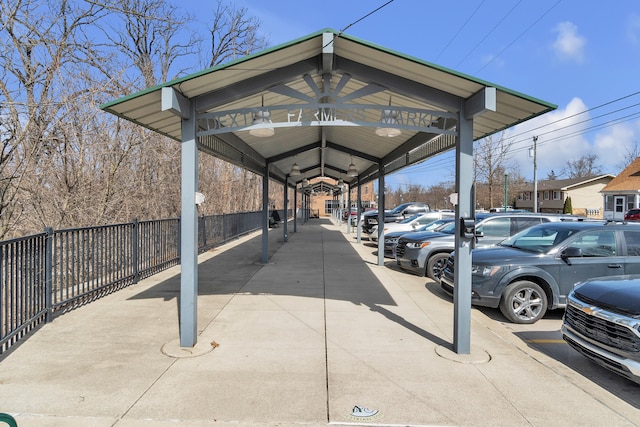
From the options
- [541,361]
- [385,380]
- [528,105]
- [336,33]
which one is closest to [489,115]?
[528,105]

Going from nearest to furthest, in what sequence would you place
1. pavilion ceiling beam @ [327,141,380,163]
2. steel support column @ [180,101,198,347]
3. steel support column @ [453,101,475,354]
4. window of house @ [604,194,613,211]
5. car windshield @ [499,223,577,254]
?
steel support column @ [453,101,475,354] < steel support column @ [180,101,198,347] < car windshield @ [499,223,577,254] < pavilion ceiling beam @ [327,141,380,163] < window of house @ [604,194,613,211]

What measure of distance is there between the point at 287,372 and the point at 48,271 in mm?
3864

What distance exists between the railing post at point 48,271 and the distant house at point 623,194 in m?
40.4

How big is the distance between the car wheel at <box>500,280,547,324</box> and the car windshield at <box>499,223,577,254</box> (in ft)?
2.24

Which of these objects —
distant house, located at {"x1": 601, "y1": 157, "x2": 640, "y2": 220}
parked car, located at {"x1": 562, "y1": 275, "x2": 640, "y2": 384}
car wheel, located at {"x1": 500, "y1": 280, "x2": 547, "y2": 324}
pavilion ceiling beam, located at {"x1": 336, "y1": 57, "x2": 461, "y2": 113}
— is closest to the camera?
parked car, located at {"x1": 562, "y1": 275, "x2": 640, "y2": 384}

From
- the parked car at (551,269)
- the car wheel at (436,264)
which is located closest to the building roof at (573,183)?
the car wheel at (436,264)

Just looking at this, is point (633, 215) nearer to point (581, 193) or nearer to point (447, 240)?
point (581, 193)

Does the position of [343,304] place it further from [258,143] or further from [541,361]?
[258,143]

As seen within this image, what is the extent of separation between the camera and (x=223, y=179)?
2170cm

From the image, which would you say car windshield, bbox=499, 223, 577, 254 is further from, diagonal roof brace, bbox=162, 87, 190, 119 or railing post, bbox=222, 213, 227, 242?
railing post, bbox=222, 213, 227, 242

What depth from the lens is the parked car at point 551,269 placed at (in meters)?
6.43

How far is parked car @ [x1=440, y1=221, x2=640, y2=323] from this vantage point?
6426 mm

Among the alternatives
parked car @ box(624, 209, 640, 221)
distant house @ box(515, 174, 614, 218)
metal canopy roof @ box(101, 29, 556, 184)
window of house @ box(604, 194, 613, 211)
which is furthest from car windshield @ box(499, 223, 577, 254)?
distant house @ box(515, 174, 614, 218)

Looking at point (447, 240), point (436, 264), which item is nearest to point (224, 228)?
point (436, 264)
